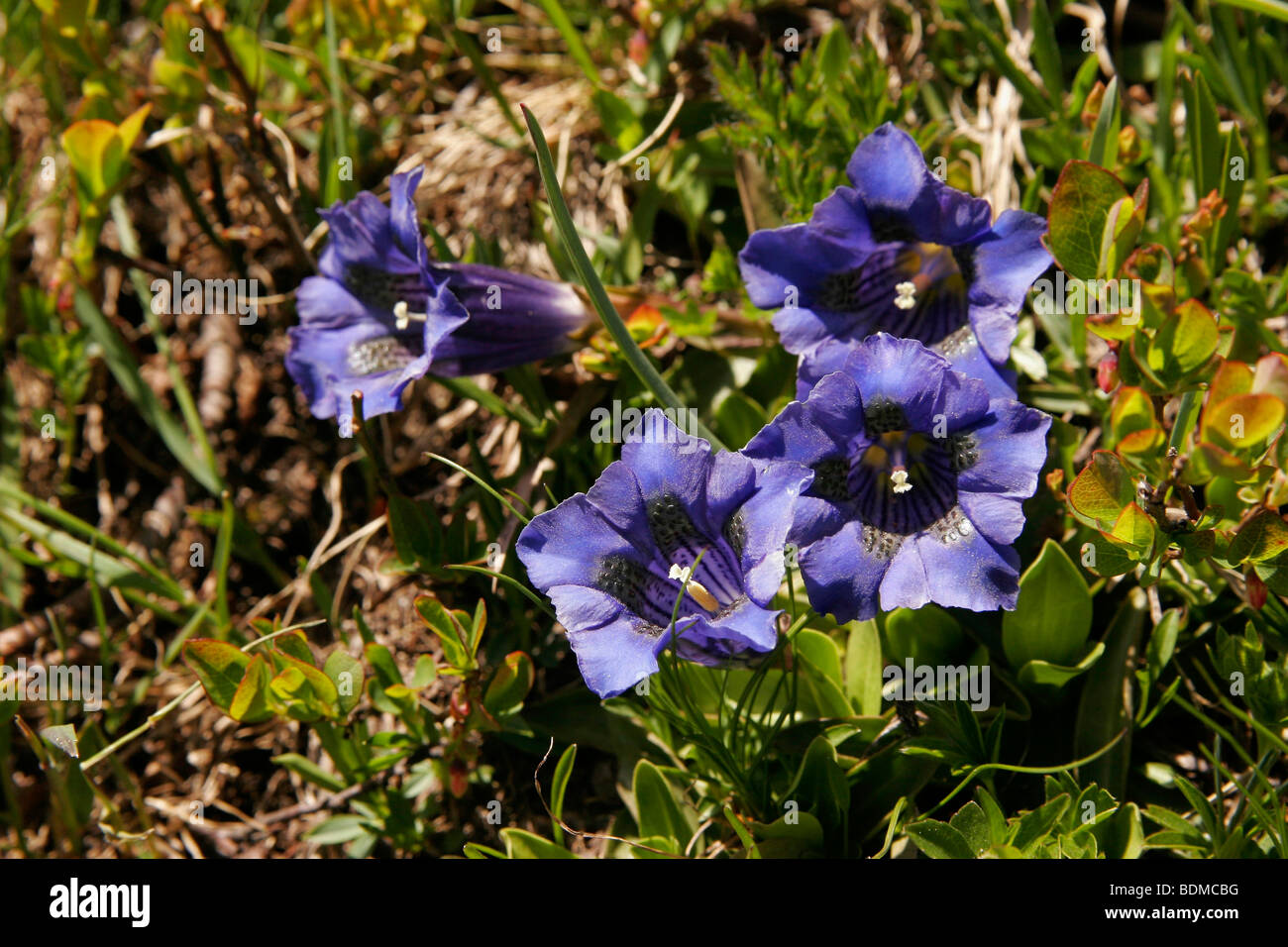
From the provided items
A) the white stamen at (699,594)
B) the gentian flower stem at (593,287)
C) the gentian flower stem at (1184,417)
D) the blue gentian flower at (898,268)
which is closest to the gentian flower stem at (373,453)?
the gentian flower stem at (593,287)

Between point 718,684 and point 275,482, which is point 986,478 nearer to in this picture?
point 718,684

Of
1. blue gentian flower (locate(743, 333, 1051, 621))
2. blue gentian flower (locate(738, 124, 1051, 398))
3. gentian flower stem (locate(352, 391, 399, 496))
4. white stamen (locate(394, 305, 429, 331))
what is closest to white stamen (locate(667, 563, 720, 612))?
blue gentian flower (locate(743, 333, 1051, 621))

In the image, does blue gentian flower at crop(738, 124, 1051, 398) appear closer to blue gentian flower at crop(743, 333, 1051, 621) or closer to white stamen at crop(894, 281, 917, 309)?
white stamen at crop(894, 281, 917, 309)

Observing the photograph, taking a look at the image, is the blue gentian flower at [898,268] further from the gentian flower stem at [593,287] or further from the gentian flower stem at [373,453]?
the gentian flower stem at [373,453]

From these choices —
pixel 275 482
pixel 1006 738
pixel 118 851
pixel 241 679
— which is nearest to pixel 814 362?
pixel 1006 738

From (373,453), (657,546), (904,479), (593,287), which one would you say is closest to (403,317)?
(373,453)

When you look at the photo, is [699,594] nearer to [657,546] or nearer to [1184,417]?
[657,546]
